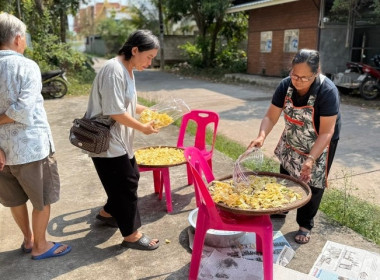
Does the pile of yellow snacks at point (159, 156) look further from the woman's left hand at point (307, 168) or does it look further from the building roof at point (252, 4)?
the building roof at point (252, 4)

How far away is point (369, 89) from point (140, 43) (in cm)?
876

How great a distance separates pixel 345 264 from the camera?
2580 mm

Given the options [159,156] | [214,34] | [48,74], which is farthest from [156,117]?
[214,34]

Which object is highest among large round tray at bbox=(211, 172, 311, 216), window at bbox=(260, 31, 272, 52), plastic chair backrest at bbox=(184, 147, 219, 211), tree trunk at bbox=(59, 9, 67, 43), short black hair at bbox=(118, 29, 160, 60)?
tree trunk at bbox=(59, 9, 67, 43)

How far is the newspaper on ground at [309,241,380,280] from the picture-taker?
96.8 inches

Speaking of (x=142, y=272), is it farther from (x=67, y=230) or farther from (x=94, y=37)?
(x=94, y=37)

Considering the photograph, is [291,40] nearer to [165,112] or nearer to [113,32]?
[165,112]

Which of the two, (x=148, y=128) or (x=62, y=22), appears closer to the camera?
(x=148, y=128)

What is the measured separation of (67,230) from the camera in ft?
10.4

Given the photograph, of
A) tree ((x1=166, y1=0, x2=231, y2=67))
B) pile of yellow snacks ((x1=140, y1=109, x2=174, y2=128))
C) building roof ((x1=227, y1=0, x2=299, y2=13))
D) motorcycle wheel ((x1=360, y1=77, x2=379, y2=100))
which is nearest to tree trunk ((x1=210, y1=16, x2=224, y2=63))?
tree ((x1=166, y1=0, x2=231, y2=67))

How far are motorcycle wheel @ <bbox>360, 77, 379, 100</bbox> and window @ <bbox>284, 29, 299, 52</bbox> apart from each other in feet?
13.0

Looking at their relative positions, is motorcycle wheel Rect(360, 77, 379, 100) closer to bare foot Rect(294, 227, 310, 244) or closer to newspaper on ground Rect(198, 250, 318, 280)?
bare foot Rect(294, 227, 310, 244)

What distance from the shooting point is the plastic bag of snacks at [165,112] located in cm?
297

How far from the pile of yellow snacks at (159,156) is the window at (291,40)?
1049 cm
